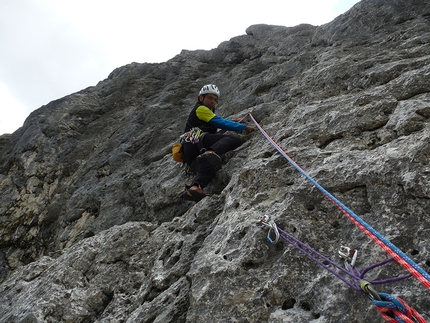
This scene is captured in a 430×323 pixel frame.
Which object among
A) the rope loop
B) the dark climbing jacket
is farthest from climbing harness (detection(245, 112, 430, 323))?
the dark climbing jacket

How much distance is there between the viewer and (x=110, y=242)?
5.67 m

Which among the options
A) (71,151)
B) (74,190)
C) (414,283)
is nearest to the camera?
(414,283)

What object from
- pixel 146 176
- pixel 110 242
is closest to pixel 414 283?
pixel 110 242

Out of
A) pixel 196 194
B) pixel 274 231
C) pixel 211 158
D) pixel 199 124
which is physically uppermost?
pixel 199 124

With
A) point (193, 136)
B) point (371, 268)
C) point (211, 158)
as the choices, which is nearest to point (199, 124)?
point (193, 136)

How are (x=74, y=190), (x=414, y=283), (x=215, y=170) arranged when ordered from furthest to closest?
1. (x=74, y=190)
2. (x=215, y=170)
3. (x=414, y=283)

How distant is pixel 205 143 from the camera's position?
6.71m

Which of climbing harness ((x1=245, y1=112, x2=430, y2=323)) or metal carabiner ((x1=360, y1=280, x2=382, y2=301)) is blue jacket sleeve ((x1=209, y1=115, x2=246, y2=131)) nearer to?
climbing harness ((x1=245, y1=112, x2=430, y2=323))

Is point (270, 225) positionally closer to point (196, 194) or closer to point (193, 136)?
point (196, 194)

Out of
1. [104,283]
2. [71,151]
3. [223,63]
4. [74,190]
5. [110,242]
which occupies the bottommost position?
[104,283]

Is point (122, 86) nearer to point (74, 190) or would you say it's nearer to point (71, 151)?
point (71, 151)

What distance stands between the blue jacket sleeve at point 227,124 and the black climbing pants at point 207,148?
0.15 metres

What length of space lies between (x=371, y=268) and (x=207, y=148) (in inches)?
170

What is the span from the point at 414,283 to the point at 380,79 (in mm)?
4259
